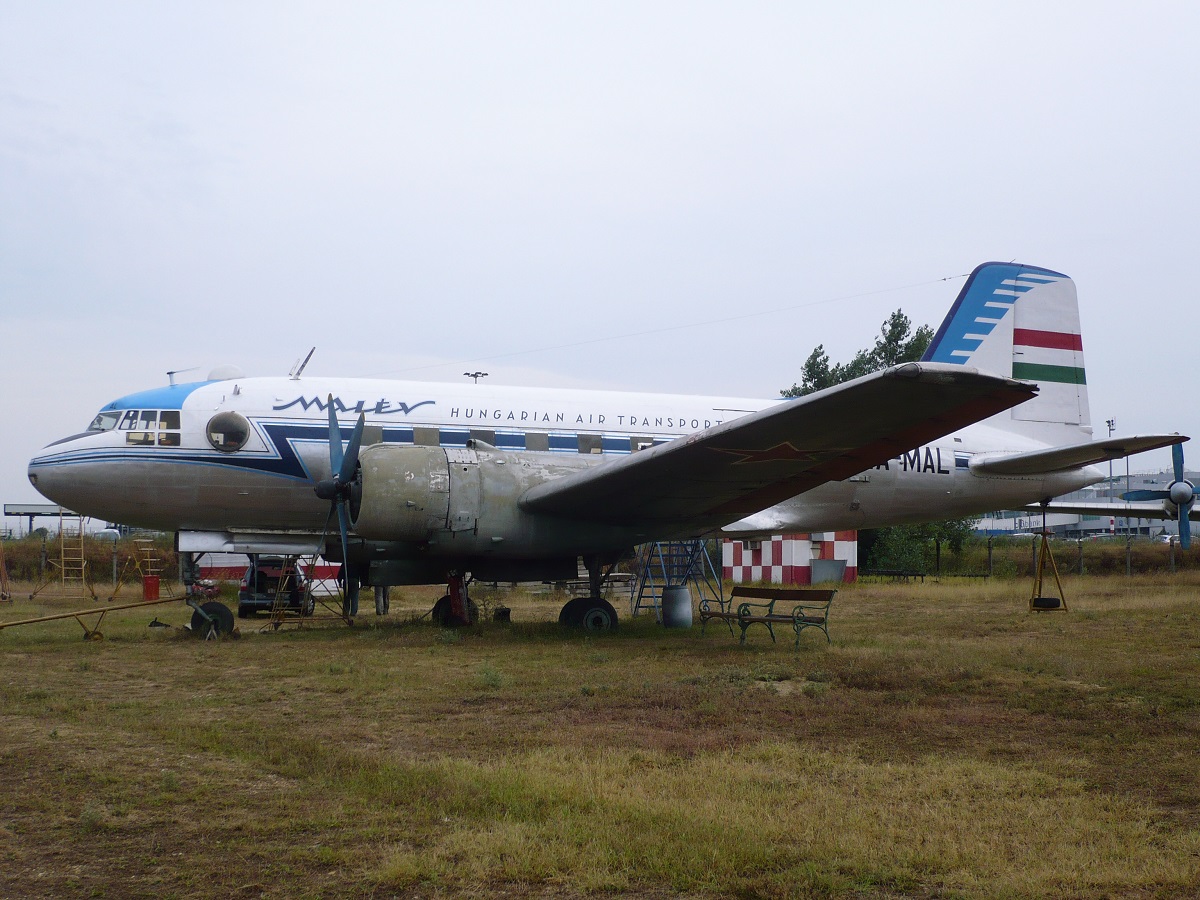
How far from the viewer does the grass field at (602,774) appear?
4.01 meters

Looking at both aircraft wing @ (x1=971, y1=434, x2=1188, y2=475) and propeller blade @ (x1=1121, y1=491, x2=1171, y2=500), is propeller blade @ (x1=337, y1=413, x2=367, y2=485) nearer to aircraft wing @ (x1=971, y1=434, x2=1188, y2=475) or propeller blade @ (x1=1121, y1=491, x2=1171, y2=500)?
aircraft wing @ (x1=971, y1=434, x2=1188, y2=475)

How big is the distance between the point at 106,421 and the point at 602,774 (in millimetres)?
11482

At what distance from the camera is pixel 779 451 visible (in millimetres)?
11484

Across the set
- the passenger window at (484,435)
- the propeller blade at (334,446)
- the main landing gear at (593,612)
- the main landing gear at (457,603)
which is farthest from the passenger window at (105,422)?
the main landing gear at (593,612)

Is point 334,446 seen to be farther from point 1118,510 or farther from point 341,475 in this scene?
point 1118,510

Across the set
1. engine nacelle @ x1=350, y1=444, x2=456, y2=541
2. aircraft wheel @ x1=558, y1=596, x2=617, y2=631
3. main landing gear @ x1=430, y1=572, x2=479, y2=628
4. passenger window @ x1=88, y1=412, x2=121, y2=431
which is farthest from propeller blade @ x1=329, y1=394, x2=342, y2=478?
aircraft wheel @ x1=558, y1=596, x2=617, y2=631

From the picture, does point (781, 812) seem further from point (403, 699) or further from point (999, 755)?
point (403, 699)

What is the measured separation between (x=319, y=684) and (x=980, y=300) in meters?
13.4

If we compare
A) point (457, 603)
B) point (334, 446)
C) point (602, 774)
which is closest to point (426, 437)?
point (334, 446)

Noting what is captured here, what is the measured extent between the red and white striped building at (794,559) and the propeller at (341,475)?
61.0 feet

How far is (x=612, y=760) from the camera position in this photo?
233 inches

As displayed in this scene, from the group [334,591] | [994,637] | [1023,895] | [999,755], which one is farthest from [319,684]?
[334,591]

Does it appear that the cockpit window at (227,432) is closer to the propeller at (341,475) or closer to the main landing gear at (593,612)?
the propeller at (341,475)

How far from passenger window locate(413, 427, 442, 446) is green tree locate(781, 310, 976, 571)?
26.0m
